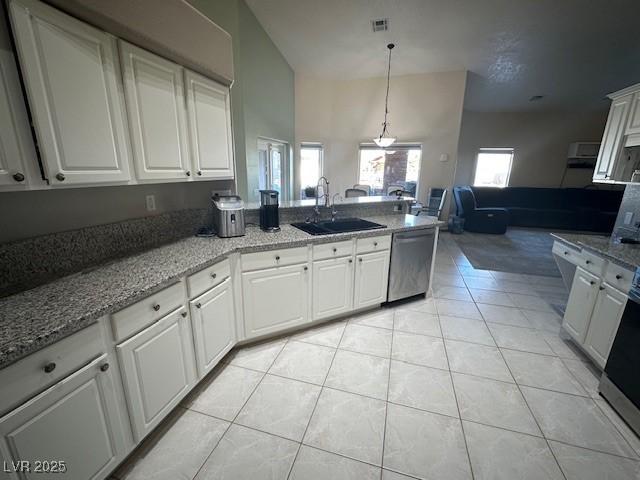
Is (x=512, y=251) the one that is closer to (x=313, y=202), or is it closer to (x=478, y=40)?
(x=478, y=40)

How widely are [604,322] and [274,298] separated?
2.35 m

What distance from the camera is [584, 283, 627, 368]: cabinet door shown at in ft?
5.71

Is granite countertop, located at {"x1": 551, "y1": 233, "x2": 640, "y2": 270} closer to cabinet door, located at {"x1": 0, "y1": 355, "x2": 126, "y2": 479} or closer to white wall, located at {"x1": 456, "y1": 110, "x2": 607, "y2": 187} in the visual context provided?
cabinet door, located at {"x1": 0, "y1": 355, "x2": 126, "y2": 479}

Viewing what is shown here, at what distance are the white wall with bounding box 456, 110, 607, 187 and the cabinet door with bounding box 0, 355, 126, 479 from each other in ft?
27.9

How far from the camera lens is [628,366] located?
1557 mm

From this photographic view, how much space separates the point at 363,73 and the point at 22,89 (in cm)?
576

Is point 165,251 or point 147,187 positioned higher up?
point 147,187

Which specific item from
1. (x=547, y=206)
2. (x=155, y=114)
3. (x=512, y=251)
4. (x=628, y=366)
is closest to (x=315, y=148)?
(x=512, y=251)

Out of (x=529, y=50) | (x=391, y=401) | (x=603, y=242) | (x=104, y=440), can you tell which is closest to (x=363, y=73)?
(x=529, y=50)

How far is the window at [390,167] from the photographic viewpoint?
6.09m

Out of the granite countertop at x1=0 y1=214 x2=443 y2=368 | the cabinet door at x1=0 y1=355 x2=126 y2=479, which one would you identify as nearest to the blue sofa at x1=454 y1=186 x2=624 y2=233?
the granite countertop at x1=0 y1=214 x2=443 y2=368

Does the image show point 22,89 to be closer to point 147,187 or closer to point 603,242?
point 147,187

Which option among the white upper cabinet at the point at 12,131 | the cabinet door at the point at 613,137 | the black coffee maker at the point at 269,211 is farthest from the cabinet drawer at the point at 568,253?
the white upper cabinet at the point at 12,131

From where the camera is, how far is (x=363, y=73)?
557 cm
